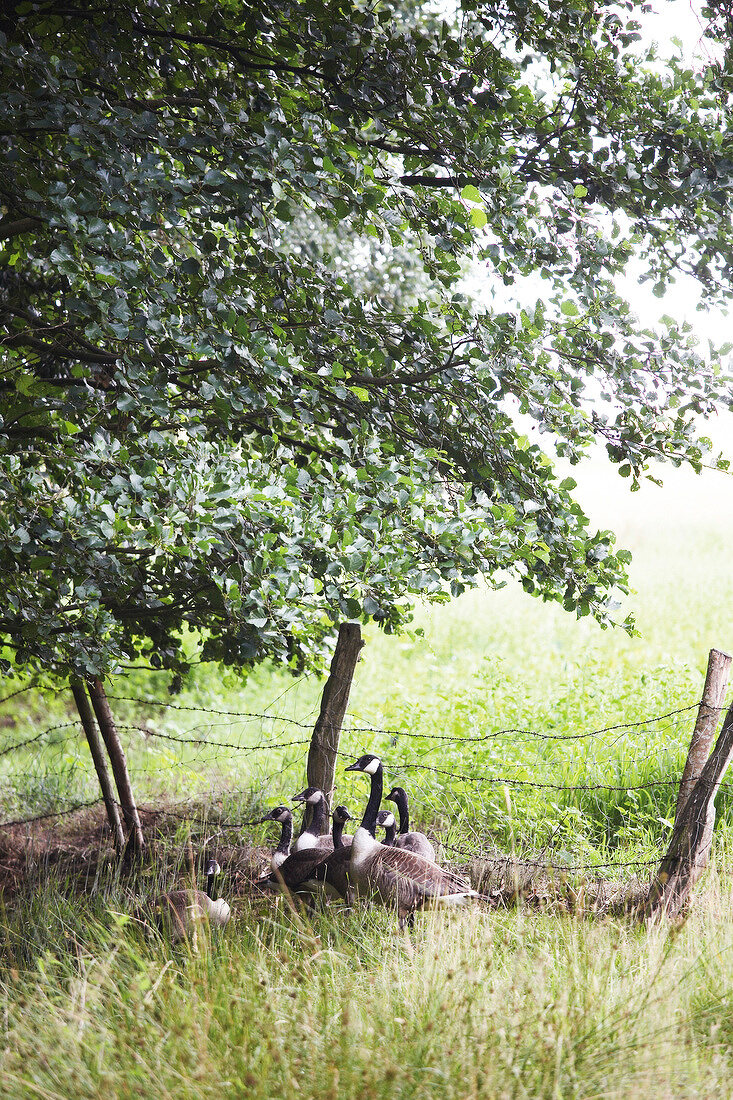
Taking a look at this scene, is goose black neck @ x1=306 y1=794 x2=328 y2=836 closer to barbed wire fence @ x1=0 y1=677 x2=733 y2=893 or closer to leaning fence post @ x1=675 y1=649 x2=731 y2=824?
barbed wire fence @ x1=0 y1=677 x2=733 y2=893

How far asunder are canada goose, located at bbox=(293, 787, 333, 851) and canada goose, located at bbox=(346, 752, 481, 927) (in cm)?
44

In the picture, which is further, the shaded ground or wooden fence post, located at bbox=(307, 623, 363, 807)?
wooden fence post, located at bbox=(307, 623, 363, 807)

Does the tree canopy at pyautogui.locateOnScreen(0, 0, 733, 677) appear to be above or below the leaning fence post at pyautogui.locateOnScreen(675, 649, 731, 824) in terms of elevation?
above

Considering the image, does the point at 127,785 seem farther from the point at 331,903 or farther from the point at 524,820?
the point at 524,820

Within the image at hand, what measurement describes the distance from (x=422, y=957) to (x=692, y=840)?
160 centimetres

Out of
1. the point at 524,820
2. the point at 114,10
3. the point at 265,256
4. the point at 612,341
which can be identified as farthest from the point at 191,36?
the point at 524,820

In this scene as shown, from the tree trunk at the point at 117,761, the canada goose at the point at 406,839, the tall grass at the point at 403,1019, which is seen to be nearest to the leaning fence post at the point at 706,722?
the tall grass at the point at 403,1019

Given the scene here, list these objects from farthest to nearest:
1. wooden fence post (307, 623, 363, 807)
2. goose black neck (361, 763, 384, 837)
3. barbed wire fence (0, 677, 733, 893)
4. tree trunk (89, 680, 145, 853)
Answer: tree trunk (89, 680, 145, 853) < barbed wire fence (0, 677, 733, 893) < wooden fence post (307, 623, 363, 807) < goose black neck (361, 763, 384, 837)

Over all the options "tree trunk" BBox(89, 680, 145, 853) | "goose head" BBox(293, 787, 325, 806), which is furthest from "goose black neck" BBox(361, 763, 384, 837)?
"tree trunk" BBox(89, 680, 145, 853)

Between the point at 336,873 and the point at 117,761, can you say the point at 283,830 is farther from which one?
the point at 117,761


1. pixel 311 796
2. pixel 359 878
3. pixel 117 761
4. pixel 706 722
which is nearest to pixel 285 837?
pixel 311 796

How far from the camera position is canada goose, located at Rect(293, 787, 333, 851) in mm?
4492

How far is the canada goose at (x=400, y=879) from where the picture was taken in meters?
3.84

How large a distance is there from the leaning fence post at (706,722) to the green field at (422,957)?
45cm
